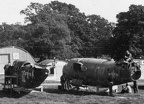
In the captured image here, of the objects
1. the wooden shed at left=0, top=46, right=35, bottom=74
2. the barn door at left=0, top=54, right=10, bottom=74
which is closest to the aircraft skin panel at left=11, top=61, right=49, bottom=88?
the wooden shed at left=0, top=46, right=35, bottom=74

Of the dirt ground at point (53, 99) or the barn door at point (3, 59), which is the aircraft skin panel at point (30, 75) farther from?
the barn door at point (3, 59)

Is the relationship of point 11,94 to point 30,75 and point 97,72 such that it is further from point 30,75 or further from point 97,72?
point 97,72

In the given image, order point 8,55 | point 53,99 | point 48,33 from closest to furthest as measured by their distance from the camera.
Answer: point 53,99
point 8,55
point 48,33

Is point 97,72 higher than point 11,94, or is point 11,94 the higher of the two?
point 97,72

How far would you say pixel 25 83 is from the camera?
75.9ft

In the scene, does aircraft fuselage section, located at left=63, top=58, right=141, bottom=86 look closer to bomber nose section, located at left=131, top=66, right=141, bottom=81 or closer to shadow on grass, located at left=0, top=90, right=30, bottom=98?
bomber nose section, located at left=131, top=66, right=141, bottom=81

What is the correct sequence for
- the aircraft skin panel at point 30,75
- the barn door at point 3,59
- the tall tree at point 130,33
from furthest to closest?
the tall tree at point 130,33
the barn door at point 3,59
the aircraft skin panel at point 30,75

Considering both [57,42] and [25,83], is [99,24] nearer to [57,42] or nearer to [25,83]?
[57,42]

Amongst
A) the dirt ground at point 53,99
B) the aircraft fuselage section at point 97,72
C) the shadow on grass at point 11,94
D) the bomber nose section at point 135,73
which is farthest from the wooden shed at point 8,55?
the bomber nose section at point 135,73

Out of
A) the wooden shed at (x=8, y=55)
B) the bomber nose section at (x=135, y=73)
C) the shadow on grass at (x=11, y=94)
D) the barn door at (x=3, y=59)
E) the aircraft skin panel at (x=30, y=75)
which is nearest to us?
the aircraft skin panel at (x=30, y=75)

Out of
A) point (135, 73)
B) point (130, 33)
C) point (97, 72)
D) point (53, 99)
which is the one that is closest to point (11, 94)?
point (53, 99)

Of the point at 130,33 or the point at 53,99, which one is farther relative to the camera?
the point at 130,33

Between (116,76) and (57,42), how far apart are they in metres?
50.8

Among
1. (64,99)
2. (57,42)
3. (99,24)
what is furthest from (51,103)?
(99,24)
